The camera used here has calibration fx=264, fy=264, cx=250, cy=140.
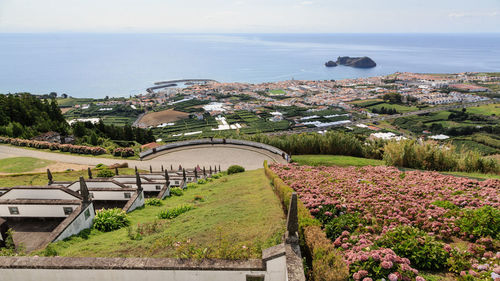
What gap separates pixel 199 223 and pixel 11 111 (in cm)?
4202

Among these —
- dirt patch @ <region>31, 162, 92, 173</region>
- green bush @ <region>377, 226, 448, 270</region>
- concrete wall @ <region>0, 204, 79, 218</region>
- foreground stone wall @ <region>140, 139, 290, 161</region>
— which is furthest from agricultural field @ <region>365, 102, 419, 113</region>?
concrete wall @ <region>0, 204, 79, 218</region>

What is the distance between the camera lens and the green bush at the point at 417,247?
5.69 m

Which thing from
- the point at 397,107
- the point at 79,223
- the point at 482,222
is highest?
the point at 482,222

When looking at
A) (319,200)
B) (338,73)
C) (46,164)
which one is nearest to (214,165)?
(46,164)

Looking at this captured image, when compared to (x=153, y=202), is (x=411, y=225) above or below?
above

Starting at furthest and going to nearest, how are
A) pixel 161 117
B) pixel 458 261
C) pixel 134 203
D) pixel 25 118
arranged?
pixel 161 117, pixel 25 118, pixel 134 203, pixel 458 261

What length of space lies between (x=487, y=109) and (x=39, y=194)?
103 metres

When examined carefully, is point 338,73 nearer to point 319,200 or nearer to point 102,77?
point 102,77

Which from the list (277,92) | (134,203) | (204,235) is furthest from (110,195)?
(277,92)

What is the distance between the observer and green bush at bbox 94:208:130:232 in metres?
9.79

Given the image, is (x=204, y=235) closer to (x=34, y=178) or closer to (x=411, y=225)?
(x=411, y=225)

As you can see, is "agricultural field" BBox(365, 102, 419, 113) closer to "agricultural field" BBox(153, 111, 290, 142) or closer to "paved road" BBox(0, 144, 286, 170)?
"agricultural field" BBox(153, 111, 290, 142)

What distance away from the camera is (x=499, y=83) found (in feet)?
352

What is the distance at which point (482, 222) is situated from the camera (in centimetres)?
656
